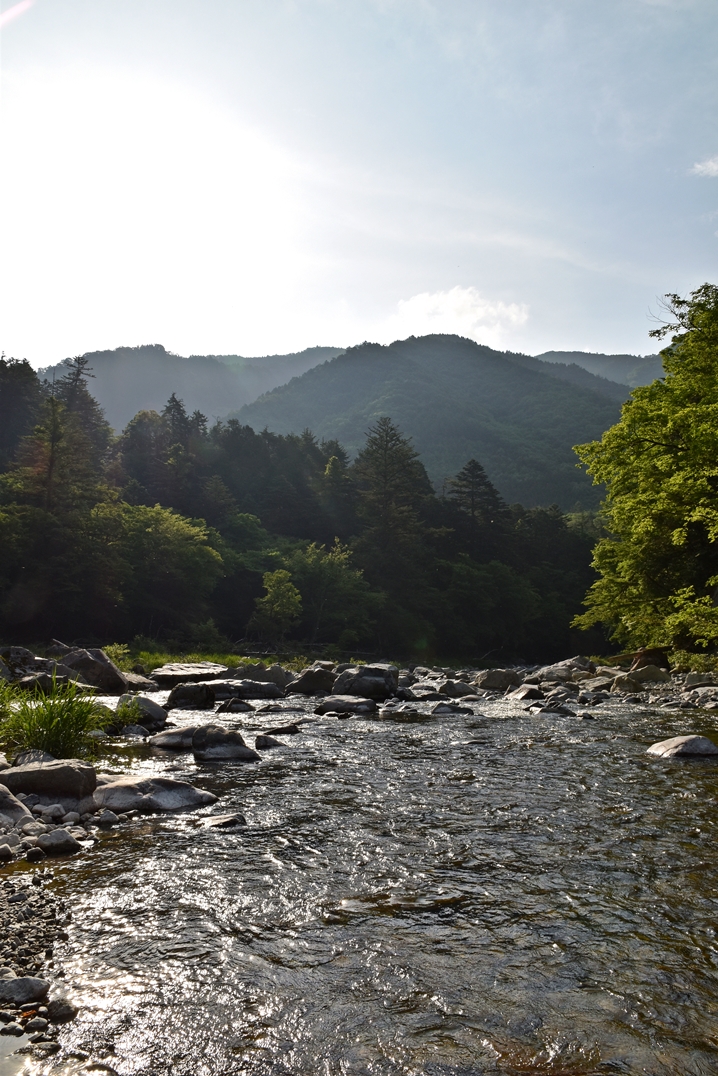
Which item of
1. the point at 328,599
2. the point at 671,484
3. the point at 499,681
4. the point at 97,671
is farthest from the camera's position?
the point at 328,599

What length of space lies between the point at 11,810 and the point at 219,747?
4299 mm

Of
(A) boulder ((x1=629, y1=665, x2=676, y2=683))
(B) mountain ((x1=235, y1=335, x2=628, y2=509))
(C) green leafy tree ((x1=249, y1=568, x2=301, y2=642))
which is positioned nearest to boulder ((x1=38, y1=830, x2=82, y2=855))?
(A) boulder ((x1=629, y1=665, x2=676, y2=683))

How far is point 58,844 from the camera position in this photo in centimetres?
645

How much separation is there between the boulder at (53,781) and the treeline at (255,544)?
3715 cm

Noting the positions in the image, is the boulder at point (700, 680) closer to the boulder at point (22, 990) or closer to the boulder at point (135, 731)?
the boulder at point (135, 731)

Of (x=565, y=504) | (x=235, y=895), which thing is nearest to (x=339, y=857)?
(x=235, y=895)

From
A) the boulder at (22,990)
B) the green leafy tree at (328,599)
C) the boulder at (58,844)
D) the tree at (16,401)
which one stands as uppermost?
the tree at (16,401)

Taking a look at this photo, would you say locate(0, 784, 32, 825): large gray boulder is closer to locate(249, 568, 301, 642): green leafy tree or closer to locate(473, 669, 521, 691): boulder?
locate(473, 669, 521, 691): boulder

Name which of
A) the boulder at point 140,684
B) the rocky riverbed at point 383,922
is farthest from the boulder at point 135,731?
the boulder at point 140,684

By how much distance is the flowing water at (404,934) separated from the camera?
3.52m

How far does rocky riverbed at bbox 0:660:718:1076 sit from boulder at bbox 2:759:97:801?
0.42m

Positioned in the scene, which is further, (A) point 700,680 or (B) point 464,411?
(B) point 464,411

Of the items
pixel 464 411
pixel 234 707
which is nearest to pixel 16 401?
pixel 234 707

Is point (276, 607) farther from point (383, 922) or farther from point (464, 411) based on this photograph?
point (464, 411)
